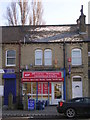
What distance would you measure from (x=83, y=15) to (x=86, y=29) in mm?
1673

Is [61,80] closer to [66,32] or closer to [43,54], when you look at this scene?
[43,54]

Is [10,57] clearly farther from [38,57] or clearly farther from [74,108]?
[74,108]

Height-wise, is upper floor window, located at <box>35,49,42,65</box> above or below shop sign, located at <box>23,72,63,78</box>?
above

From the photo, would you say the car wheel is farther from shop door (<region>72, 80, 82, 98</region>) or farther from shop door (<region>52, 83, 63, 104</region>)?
shop door (<region>72, 80, 82, 98</region>)

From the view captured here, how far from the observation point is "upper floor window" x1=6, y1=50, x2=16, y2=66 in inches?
938

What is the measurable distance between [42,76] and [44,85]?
103 cm

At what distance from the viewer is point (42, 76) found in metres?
23.0

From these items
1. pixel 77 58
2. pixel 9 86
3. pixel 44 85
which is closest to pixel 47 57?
pixel 44 85

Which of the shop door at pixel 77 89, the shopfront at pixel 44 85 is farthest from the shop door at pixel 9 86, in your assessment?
the shop door at pixel 77 89

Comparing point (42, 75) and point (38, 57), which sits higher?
point (38, 57)

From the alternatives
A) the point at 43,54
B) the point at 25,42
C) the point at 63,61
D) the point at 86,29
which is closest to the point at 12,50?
the point at 25,42

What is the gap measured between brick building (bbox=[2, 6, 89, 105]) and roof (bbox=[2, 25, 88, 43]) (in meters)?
0.11

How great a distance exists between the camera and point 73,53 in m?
23.7

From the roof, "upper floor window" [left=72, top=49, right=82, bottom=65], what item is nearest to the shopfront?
"upper floor window" [left=72, top=49, right=82, bottom=65]
